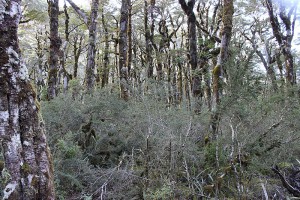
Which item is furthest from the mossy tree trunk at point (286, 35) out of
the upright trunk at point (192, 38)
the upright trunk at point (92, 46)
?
the upright trunk at point (92, 46)

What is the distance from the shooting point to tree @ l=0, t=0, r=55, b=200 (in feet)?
7.69

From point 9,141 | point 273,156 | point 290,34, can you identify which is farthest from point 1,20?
point 290,34

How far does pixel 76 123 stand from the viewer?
5.32m

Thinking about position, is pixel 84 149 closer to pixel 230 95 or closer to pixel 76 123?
pixel 76 123

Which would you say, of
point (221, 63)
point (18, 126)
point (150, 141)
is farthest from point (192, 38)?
point (18, 126)

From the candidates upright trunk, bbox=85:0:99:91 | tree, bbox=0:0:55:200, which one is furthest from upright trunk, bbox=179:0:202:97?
tree, bbox=0:0:55:200

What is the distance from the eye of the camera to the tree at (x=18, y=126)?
234 cm

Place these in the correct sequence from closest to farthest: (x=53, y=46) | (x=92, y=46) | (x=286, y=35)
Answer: (x=53, y=46) → (x=92, y=46) → (x=286, y=35)

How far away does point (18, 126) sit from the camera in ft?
7.89

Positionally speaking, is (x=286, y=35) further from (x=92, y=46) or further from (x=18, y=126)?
(x=18, y=126)

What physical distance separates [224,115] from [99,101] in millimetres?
2906

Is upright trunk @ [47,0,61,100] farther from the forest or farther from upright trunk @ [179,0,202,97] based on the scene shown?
upright trunk @ [179,0,202,97]

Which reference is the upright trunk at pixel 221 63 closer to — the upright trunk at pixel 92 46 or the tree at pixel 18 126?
the tree at pixel 18 126

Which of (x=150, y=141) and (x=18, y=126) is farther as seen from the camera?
(x=150, y=141)
